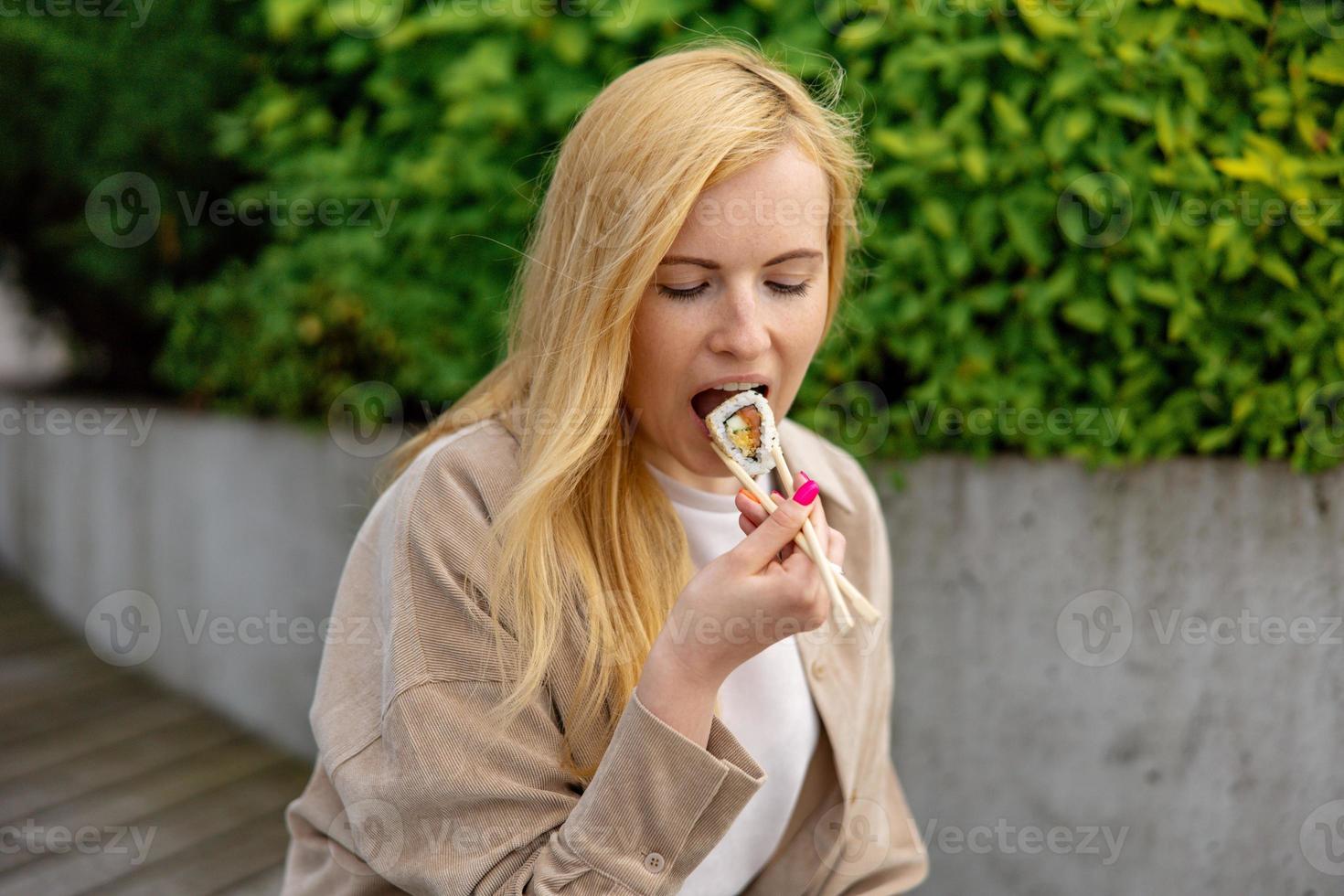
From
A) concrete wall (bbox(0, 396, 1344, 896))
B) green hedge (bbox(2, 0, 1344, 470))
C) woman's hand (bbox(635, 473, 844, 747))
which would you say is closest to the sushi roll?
woman's hand (bbox(635, 473, 844, 747))

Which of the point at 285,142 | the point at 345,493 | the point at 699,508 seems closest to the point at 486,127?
the point at 285,142

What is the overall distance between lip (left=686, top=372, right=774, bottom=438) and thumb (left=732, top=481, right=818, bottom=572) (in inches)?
9.5

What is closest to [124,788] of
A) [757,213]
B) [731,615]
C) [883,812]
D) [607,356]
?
[883,812]

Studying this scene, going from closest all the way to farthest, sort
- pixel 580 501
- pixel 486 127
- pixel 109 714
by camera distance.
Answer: pixel 580 501 < pixel 486 127 < pixel 109 714

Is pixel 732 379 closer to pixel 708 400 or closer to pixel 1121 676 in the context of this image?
pixel 708 400

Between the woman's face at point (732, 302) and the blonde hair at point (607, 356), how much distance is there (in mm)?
37

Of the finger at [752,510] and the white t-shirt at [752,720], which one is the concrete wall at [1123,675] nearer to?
the white t-shirt at [752,720]

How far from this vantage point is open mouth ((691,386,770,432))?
5.73 feet

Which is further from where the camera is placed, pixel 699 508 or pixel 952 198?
pixel 952 198

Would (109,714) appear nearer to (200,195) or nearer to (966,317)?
(200,195)

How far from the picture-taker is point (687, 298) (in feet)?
5.52

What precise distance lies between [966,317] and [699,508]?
3.48 ft

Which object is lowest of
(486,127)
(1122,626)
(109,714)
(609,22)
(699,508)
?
(109,714)

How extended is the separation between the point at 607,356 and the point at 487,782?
63cm
